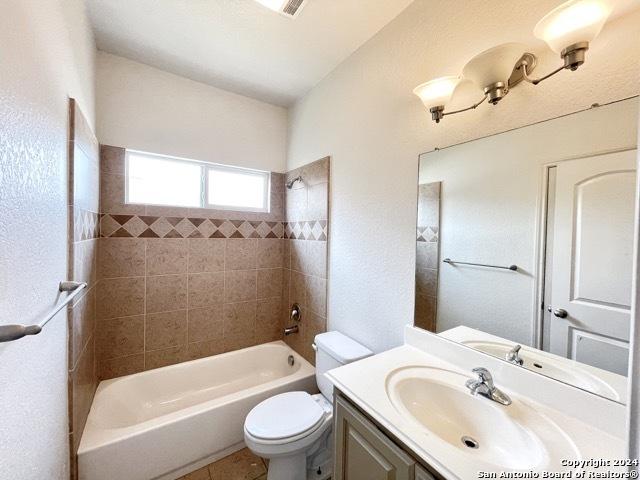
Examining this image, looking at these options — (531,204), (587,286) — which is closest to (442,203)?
(531,204)

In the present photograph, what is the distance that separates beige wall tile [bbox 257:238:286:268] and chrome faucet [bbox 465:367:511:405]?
1.91 m

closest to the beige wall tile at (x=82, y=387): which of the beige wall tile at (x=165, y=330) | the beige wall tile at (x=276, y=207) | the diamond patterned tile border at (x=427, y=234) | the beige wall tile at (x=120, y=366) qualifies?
the beige wall tile at (x=120, y=366)

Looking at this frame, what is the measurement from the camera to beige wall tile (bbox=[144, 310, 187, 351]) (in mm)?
2053

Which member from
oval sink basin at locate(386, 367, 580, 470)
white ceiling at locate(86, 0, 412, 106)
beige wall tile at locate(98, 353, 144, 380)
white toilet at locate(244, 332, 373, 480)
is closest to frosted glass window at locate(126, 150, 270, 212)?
white ceiling at locate(86, 0, 412, 106)

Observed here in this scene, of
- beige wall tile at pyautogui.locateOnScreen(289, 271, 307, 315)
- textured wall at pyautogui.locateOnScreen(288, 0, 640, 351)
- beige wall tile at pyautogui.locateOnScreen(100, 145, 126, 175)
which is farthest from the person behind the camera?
beige wall tile at pyautogui.locateOnScreen(289, 271, 307, 315)

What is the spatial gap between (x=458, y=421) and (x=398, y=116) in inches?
58.0

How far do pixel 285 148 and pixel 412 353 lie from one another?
214cm

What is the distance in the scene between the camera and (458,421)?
3.20 ft

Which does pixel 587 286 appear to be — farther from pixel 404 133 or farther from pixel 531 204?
pixel 404 133

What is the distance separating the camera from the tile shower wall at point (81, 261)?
3.98 feet

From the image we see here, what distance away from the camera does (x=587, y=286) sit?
33.9 inches

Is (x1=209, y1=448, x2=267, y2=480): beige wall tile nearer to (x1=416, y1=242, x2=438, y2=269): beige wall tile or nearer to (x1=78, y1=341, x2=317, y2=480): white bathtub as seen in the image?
(x1=78, y1=341, x2=317, y2=480): white bathtub

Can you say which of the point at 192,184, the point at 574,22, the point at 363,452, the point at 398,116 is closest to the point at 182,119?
the point at 192,184

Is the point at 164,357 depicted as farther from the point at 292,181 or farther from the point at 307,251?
the point at 292,181
